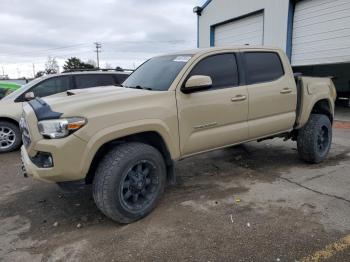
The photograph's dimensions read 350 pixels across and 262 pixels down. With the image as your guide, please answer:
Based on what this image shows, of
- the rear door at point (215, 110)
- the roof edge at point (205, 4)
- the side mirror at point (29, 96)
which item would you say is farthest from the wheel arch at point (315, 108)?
the roof edge at point (205, 4)

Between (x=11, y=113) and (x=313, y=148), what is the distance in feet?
19.4

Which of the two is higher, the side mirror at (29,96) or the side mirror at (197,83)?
the side mirror at (197,83)

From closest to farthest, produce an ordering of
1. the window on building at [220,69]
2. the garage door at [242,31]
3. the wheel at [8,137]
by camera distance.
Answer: the window on building at [220,69] → the wheel at [8,137] → the garage door at [242,31]

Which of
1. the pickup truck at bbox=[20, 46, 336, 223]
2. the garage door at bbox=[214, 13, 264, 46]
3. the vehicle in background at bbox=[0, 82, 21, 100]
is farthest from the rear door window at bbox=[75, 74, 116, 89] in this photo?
the garage door at bbox=[214, 13, 264, 46]

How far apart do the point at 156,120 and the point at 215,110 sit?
0.89 m

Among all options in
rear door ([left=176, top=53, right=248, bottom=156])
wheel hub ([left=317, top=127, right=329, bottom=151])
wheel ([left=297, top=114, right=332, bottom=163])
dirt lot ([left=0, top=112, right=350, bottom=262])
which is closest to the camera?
dirt lot ([left=0, top=112, right=350, bottom=262])

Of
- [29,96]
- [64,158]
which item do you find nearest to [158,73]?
[64,158]

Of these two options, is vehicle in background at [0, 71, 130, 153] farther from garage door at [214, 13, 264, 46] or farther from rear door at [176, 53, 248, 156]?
garage door at [214, 13, 264, 46]

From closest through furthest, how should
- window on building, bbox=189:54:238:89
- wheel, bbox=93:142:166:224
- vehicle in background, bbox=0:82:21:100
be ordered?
wheel, bbox=93:142:166:224 < window on building, bbox=189:54:238:89 < vehicle in background, bbox=0:82:21:100

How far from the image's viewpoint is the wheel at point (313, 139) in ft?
17.2

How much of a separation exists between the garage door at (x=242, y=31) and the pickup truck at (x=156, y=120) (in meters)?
10.2

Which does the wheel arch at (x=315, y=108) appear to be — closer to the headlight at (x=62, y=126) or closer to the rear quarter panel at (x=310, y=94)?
the rear quarter panel at (x=310, y=94)

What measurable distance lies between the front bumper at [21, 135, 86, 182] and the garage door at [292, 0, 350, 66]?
10.7 m

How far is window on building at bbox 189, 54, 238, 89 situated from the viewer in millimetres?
4121
